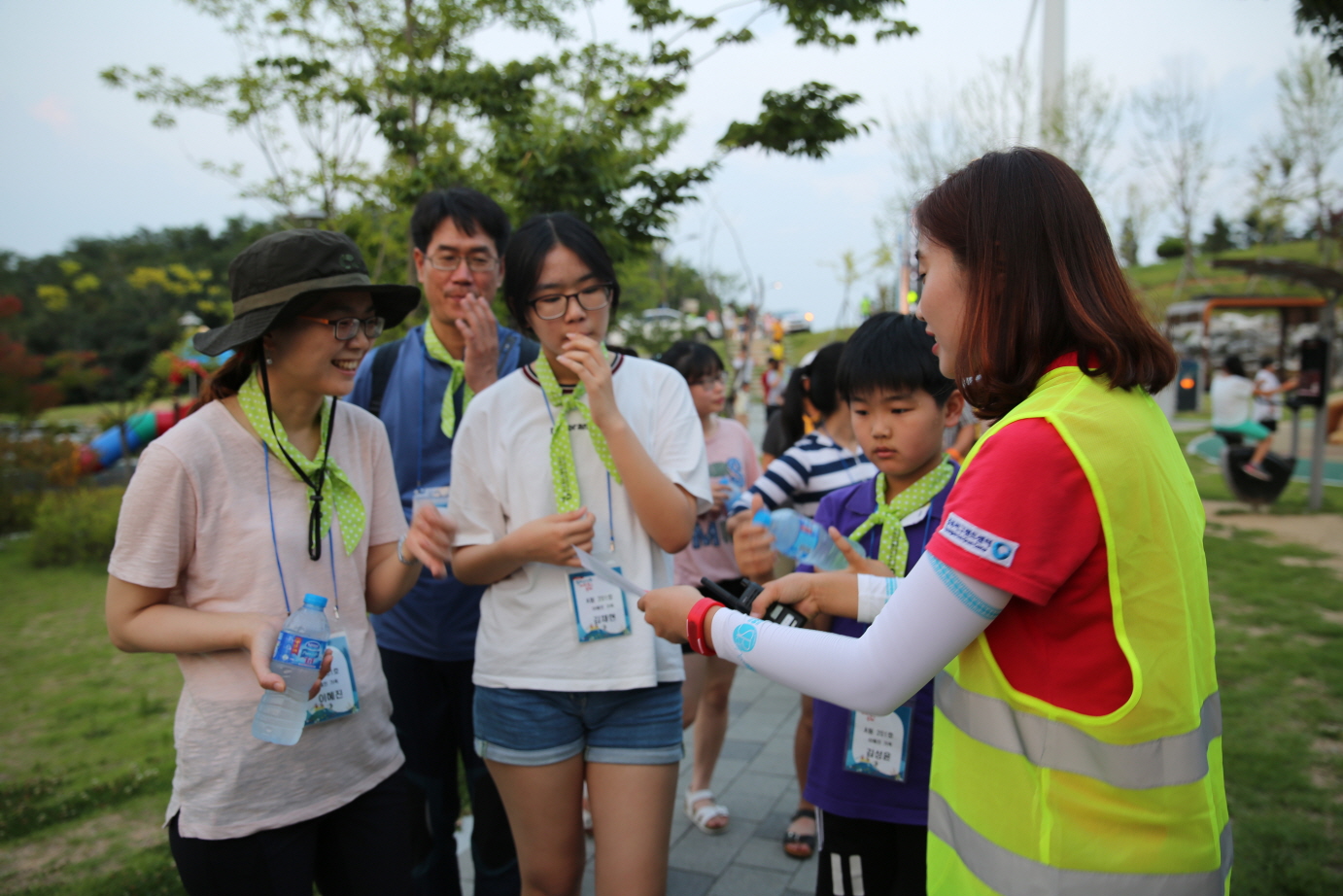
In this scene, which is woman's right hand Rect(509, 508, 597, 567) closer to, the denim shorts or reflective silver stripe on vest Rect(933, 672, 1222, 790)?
the denim shorts

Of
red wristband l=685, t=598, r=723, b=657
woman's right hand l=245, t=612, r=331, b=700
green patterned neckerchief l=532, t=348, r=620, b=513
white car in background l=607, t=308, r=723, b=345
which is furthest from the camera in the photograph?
white car in background l=607, t=308, r=723, b=345

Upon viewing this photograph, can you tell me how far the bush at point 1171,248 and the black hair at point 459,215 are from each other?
60664 millimetres

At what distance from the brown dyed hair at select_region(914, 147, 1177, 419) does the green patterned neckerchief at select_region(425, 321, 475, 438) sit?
6.05 feet

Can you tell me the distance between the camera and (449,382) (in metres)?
2.91

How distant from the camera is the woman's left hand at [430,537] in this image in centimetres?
218

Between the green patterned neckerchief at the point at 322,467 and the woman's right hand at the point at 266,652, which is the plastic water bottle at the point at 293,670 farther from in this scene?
the green patterned neckerchief at the point at 322,467

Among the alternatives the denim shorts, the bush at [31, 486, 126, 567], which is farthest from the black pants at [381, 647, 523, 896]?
the bush at [31, 486, 126, 567]

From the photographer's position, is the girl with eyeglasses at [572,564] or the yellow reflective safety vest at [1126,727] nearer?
the yellow reflective safety vest at [1126,727]

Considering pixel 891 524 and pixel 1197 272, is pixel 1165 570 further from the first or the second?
pixel 1197 272

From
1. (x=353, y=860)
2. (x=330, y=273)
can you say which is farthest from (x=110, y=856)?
(x=330, y=273)

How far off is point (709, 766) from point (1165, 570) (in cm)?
319

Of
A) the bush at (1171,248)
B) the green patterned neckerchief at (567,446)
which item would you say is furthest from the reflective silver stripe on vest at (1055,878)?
the bush at (1171,248)

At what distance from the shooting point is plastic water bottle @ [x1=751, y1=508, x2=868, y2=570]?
2.33 m

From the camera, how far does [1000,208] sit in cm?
133
